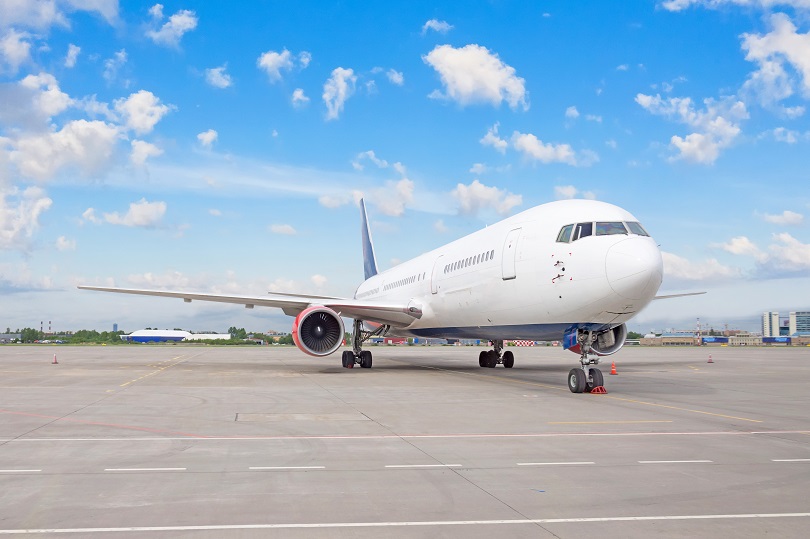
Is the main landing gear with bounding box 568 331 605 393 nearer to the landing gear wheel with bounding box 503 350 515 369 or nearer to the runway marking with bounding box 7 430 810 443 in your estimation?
the runway marking with bounding box 7 430 810 443

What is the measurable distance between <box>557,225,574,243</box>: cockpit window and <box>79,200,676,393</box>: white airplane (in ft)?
0.09

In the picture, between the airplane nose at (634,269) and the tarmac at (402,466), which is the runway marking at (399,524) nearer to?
the tarmac at (402,466)

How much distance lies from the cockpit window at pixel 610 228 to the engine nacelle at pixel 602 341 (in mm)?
2336

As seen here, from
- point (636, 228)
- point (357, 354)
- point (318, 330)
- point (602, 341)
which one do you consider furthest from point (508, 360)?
point (636, 228)

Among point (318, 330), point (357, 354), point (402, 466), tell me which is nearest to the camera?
point (402, 466)

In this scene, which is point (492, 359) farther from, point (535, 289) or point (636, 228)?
point (636, 228)

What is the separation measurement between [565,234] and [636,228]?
1.57 m

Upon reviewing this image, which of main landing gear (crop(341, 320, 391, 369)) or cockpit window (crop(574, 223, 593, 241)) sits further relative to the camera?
main landing gear (crop(341, 320, 391, 369))

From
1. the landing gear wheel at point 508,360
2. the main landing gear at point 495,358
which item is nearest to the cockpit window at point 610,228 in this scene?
the main landing gear at point 495,358

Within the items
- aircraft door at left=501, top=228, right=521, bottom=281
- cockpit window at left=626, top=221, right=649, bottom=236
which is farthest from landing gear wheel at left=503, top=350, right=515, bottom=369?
cockpit window at left=626, top=221, right=649, bottom=236

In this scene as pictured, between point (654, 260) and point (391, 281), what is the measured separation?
1867 cm

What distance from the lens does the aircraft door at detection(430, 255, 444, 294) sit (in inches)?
961

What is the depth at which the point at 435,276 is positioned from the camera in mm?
24656

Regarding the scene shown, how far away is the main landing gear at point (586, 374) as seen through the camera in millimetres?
15930
